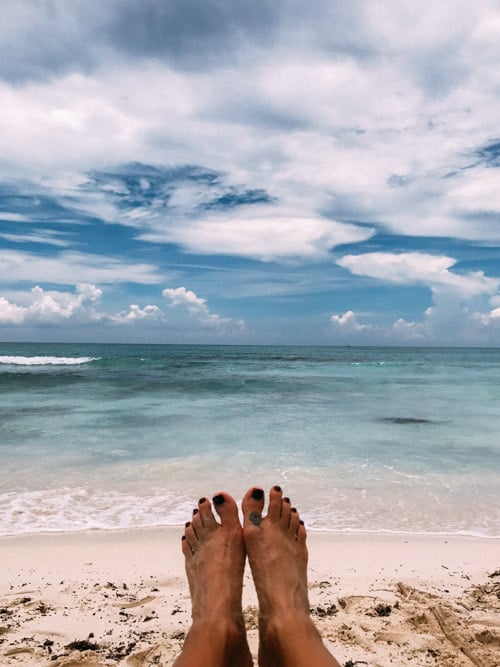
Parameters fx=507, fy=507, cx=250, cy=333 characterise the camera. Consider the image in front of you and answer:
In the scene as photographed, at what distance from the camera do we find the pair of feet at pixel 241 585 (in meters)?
2.01

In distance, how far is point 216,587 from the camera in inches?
96.0

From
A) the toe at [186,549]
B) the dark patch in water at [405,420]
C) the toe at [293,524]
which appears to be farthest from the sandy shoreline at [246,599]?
the dark patch in water at [405,420]

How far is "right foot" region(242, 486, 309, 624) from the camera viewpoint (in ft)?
7.57

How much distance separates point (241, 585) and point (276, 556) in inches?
9.5

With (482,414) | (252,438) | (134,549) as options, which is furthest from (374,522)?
(482,414)

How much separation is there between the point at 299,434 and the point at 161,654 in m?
5.79

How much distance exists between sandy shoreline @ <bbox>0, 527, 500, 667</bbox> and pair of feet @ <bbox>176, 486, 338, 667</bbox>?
20 cm

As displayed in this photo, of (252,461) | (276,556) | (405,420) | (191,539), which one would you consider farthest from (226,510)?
(405,420)

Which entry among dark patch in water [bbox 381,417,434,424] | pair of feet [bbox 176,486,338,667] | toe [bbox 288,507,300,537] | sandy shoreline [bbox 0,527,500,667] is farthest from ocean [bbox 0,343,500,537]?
pair of feet [bbox 176,486,338,667]

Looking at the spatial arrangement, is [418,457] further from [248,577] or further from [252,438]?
[248,577]

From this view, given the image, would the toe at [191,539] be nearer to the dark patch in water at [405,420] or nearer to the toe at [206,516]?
the toe at [206,516]

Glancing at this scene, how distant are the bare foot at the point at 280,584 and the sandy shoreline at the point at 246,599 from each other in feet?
0.69

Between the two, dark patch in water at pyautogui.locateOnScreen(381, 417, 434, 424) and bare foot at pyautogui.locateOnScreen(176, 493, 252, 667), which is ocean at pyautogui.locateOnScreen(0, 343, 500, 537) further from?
Answer: bare foot at pyautogui.locateOnScreen(176, 493, 252, 667)

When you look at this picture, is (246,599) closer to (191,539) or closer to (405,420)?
(191,539)
